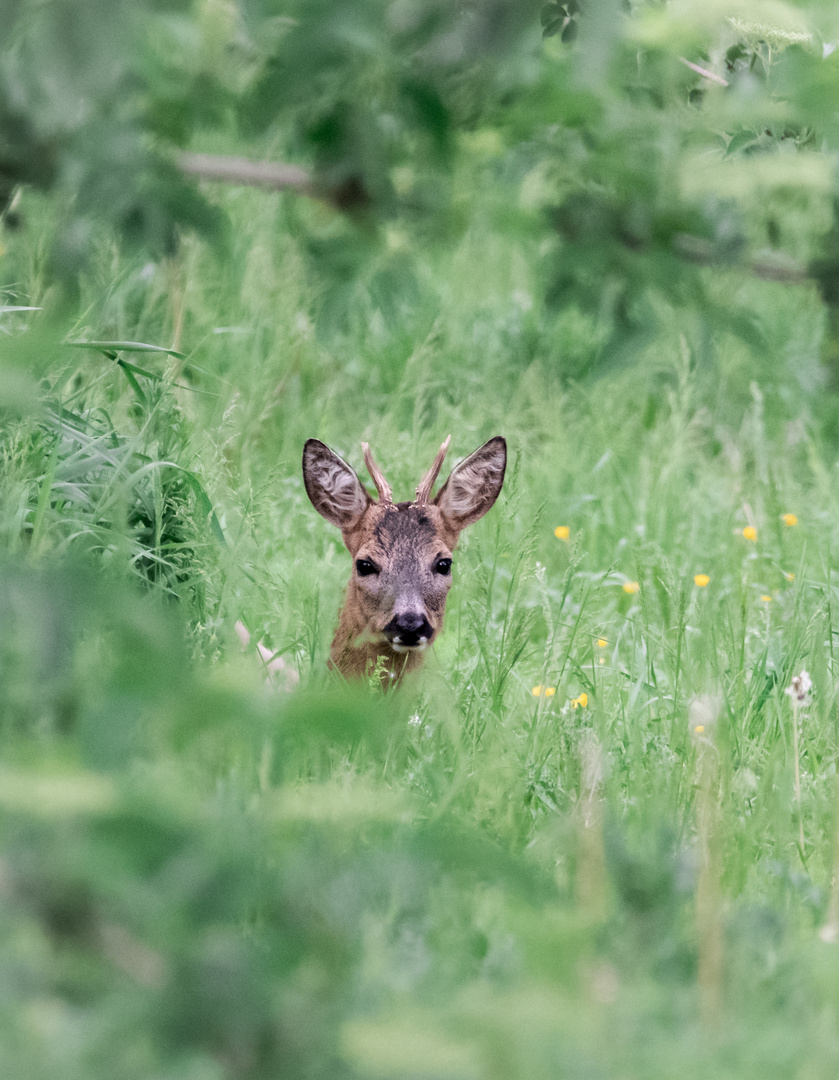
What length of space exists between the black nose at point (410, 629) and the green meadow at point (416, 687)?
0.11 meters

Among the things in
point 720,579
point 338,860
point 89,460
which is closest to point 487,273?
point 720,579

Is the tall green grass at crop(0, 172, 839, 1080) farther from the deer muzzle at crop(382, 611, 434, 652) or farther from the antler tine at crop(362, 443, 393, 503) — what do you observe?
the antler tine at crop(362, 443, 393, 503)

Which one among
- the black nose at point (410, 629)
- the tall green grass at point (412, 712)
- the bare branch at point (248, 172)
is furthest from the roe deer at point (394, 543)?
the bare branch at point (248, 172)

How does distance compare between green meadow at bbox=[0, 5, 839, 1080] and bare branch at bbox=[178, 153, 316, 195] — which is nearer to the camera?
green meadow at bbox=[0, 5, 839, 1080]

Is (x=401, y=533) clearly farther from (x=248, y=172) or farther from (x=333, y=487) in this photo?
(x=248, y=172)

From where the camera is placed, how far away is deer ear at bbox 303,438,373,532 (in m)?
4.09

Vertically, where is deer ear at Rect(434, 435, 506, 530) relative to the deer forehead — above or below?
above

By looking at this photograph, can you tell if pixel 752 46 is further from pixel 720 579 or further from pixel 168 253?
pixel 720 579

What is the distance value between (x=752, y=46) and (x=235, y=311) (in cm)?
366

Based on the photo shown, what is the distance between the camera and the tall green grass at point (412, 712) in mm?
1136

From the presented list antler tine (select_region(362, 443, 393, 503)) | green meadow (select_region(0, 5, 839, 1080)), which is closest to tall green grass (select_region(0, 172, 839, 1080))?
green meadow (select_region(0, 5, 839, 1080))

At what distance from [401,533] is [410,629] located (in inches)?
15.4

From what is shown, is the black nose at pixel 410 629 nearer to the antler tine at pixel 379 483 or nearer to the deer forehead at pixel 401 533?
the deer forehead at pixel 401 533

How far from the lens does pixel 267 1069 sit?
1172mm
